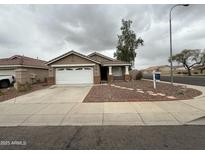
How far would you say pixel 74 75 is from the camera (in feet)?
70.0

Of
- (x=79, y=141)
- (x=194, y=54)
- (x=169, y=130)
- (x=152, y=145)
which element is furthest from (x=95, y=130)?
(x=194, y=54)

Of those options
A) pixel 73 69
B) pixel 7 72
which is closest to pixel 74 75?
pixel 73 69

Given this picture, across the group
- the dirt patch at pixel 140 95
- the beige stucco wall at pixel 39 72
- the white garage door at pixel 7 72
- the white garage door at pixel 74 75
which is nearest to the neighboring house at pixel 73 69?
the white garage door at pixel 74 75

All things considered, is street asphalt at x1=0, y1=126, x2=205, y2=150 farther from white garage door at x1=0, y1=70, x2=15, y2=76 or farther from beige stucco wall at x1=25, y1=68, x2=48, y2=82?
beige stucco wall at x1=25, y1=68, x2=48, y2=82

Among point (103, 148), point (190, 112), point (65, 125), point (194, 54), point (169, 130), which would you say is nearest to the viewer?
point (103, 148)

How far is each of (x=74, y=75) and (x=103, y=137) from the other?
56.5 ft

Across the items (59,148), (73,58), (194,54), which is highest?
(194,54)

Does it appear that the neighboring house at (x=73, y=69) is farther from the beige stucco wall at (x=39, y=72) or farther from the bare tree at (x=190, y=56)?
the bare tree at (x=190, y=56)

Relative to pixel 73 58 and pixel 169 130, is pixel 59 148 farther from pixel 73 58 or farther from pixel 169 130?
pixel 73 58

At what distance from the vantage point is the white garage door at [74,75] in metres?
21.3

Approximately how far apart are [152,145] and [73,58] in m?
18.4

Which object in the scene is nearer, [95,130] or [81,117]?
[95,130]

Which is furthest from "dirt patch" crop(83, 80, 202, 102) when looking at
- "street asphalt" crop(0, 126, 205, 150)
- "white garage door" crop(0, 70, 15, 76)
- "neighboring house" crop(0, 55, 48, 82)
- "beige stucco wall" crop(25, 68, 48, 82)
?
"beige stucco wall" crop(25, 68, 48, 82)

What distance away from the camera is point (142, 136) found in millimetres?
4605
